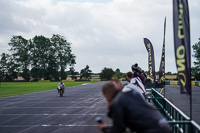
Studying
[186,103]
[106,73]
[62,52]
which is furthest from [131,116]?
[106,73]

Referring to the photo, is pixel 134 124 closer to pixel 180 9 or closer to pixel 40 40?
pixel 180 9

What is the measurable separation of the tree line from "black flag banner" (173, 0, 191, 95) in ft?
314

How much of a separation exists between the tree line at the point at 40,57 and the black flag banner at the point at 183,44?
3766 inches

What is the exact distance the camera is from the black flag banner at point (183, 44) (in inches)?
211

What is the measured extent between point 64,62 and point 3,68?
A: 43310mm

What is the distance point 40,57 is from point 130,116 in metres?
105

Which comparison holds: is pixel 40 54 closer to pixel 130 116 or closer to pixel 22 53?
pixel 22 53

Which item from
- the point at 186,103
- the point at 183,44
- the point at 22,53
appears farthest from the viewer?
the point at 22,53

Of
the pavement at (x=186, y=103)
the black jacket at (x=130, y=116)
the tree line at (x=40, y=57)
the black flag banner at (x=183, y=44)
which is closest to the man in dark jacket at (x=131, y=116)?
the black jacket at (x=130, y=116)

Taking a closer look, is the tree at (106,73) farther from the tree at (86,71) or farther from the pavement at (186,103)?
the pavement at (186,103)

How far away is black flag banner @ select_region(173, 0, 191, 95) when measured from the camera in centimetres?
535

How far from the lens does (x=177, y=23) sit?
5531 mm

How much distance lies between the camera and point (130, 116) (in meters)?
3.06

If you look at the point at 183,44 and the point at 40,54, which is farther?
the point at 40,54
